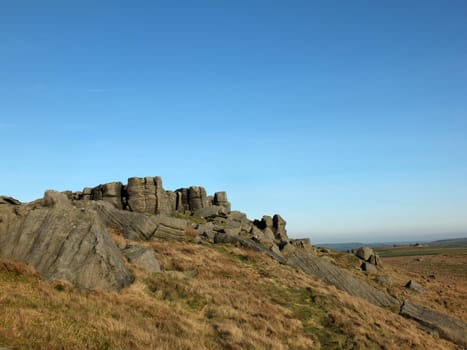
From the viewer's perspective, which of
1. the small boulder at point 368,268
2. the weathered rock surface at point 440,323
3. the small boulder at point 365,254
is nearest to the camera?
the weathered rock surface at point 440,323

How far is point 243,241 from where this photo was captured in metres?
42.0

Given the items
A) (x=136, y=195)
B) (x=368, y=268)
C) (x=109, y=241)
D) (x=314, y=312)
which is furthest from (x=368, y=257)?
(x=109, y=241)

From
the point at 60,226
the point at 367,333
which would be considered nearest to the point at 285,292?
the point at 367,333

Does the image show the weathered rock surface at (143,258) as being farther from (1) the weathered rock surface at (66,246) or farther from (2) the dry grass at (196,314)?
(1) the weathered rock surface at (66,246)

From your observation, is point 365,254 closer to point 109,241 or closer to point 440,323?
point 440,323

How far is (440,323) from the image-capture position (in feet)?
98.3

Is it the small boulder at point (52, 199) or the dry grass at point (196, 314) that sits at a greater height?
the small boulder at point (52, 199)

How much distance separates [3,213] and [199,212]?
150 ft

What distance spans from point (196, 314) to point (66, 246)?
814cm

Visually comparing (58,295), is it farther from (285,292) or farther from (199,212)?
(199,212)

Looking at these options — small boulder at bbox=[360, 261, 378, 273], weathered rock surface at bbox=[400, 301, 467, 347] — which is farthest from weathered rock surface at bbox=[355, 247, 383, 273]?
weathered rock surface at bbox=[400, 301, 467, 347]

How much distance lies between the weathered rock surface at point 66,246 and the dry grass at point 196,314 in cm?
96

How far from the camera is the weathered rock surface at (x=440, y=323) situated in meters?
28.3

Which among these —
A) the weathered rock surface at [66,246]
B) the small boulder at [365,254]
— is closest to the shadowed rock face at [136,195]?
the small boulder at [365,254]
